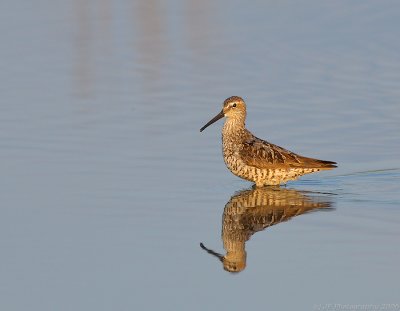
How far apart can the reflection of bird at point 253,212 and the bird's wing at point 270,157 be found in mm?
255

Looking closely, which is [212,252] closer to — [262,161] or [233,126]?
[262,161]

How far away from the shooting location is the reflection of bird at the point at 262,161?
512 inches

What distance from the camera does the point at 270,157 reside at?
1323 cm

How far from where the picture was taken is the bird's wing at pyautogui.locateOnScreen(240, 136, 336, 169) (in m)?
12.9

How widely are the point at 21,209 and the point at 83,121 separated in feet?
10.9

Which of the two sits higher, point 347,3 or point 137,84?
point 347,3

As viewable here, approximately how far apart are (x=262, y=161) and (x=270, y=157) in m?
0.11

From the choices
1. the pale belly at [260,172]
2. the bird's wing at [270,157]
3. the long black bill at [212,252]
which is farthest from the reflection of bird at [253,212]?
the bird's wing at [270,157]

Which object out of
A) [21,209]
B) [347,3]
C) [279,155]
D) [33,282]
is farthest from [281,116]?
[347,3]

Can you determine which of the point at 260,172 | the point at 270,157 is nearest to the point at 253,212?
the point at 260,172

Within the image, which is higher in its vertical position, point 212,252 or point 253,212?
point 253,212

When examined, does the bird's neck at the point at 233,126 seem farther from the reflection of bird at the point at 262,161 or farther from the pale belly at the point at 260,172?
the pale belly at the point at 260,172

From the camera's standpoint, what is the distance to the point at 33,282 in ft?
31.3

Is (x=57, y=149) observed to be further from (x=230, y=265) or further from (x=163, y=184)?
(x=230, y=265)
